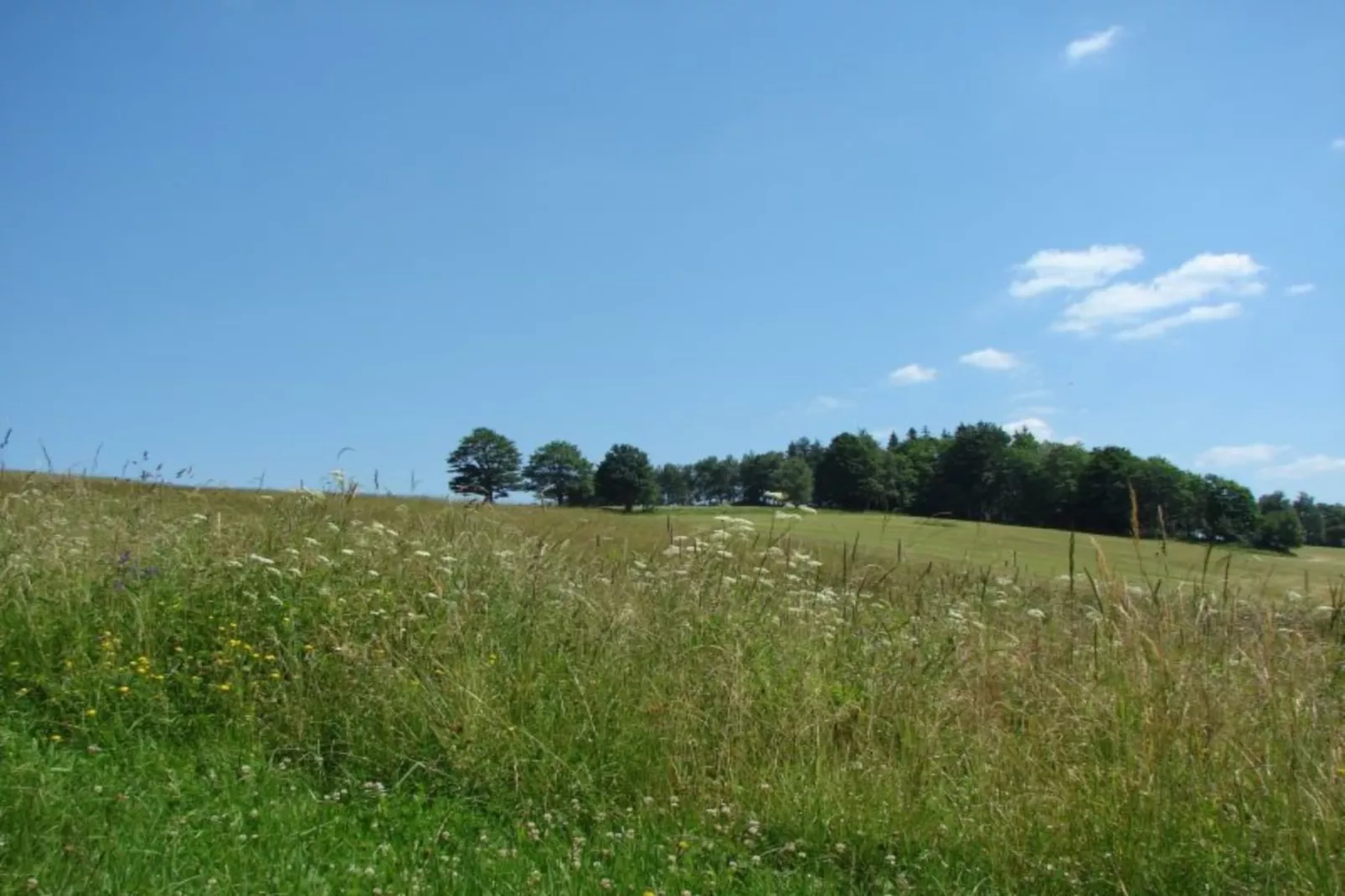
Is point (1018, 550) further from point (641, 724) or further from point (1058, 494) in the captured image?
point (1058, 494)

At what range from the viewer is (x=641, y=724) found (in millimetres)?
3932

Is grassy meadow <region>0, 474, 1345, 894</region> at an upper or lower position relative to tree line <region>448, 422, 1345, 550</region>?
lower

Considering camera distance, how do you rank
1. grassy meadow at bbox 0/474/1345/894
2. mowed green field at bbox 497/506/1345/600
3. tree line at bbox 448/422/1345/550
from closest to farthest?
grassy meadow at bbox 0/474/1345/894, mowed green field at bbox 497/506/1345/600, tree line at bbox 448/422/1345/550

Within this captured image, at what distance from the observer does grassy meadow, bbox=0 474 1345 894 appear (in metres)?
3.02

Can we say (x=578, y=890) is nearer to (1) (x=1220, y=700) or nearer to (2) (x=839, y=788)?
(2) (x=839, y=788)

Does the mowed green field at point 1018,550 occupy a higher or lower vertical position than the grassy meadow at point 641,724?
higher

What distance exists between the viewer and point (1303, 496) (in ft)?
72.1

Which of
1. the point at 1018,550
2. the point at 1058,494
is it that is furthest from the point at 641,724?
the point at 1058,494

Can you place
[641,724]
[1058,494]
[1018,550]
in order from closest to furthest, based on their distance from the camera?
[641,724], [1018,550], [1058,494]

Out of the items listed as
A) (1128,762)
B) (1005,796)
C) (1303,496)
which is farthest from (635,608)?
(1303,496)

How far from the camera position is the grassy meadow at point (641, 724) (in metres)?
3.02

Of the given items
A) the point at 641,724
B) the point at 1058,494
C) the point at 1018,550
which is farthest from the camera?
the point at 1058,494

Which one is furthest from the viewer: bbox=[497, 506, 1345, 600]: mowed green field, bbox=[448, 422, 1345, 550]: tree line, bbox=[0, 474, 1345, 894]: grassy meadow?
bbox=[448, 422, 1345, 550]: tree line

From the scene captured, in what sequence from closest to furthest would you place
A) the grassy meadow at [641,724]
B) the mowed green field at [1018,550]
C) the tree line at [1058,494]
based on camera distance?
the grassy meadow at [641,724], the mowed green field at [1018,550], the tree line at [1058,494]
